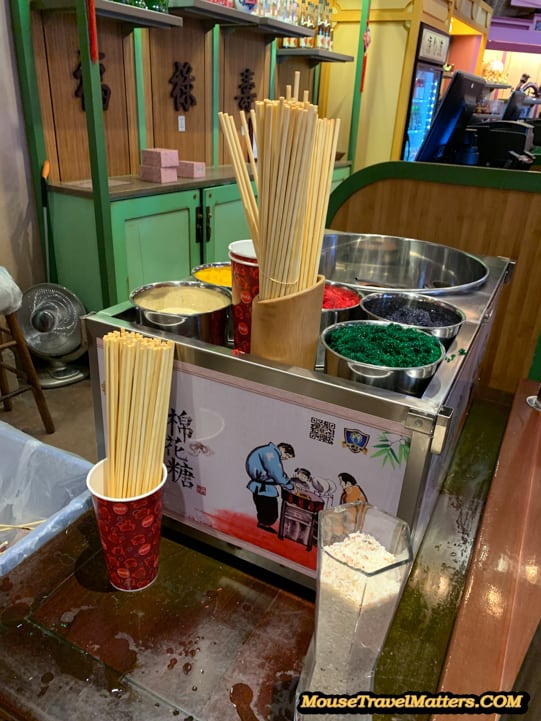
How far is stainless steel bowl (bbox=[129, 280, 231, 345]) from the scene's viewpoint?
951 millimetres

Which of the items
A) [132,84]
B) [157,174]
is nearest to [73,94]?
[132,84]

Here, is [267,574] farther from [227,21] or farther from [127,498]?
[227,21]

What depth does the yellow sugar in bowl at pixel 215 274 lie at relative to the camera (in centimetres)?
119

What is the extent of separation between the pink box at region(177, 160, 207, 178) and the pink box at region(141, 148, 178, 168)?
152mm

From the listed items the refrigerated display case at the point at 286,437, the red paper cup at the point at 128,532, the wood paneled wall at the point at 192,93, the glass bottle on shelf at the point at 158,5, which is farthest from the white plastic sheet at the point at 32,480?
the wood paneled wall at the point at 192,93

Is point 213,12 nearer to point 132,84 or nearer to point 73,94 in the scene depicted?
point 132,84

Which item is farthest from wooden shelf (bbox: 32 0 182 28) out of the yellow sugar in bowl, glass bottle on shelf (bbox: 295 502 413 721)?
glass bottle on shelf (bbox: 295 502 413 721)

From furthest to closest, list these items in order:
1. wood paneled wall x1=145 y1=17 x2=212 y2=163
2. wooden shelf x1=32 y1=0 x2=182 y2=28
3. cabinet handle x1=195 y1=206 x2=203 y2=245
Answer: wood paneled wall x1=145 y1=17 x2=212 y2=163
cabinet handle x1=195 y1=206 x2=203 y2=245
wooden shelf x1=32 y1=0 x2=182 y2=28

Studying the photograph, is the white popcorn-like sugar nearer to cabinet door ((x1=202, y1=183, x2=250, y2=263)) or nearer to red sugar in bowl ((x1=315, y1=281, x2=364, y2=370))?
red sugar in bowl ((x1=315, y1=281, x2=364, y2=370))

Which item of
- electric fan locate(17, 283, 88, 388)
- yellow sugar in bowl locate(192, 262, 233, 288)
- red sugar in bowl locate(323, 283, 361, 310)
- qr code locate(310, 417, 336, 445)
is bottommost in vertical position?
electric fan locate(17, 283, 88, 388)

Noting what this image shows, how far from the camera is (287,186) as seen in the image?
76 centimetres

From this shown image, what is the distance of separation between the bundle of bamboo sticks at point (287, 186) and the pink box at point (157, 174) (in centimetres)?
248

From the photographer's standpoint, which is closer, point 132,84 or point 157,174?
point 157,174

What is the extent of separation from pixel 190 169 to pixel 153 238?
61cm
